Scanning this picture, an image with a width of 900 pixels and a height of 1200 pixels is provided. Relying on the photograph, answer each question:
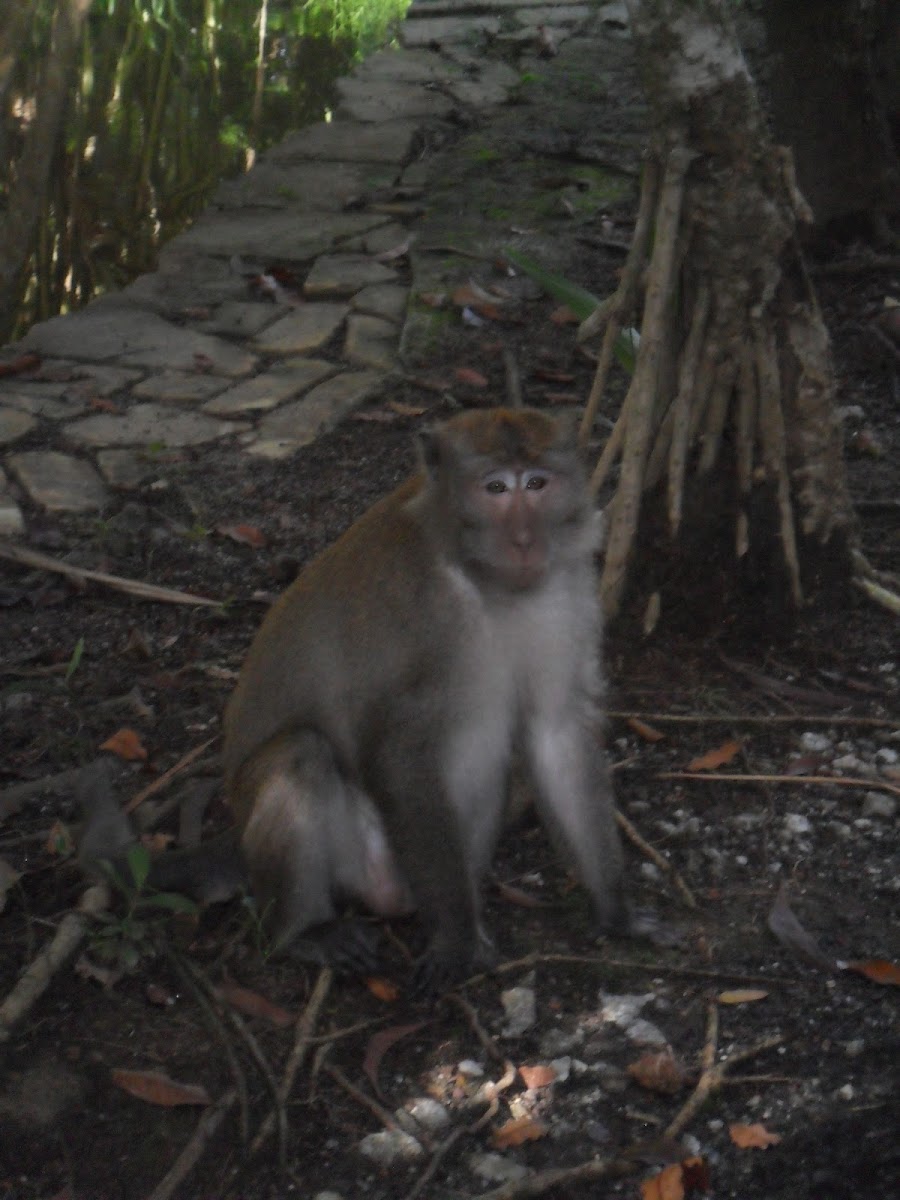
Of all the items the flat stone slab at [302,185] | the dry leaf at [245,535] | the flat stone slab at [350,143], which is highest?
the flat stone slab at [350,143]

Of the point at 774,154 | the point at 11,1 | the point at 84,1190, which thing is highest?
the point at 11,1

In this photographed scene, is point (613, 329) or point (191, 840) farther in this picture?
point (613, 329)

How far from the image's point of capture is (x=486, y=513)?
121 inches

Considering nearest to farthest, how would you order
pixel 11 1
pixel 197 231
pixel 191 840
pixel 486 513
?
pixel 486 513 < pixel 191 840 < pixel 11 1 < pixel 197 231

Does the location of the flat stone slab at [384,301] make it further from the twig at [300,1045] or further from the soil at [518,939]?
the twig at [300,1045]

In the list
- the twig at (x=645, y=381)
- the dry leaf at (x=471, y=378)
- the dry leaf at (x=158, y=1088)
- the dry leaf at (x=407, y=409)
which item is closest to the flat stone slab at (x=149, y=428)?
the dry leaf at (x=407, y=409)

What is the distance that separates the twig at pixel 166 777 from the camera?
374 centimetres

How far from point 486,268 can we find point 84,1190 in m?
4.68

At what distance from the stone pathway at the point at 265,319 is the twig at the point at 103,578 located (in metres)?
0.20

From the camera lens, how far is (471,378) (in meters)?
5.85

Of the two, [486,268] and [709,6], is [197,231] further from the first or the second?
[709,6]

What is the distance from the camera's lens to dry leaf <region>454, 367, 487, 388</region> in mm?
5824

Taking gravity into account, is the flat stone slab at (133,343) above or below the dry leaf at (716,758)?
above

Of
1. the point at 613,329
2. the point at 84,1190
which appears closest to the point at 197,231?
the point at 613,329
